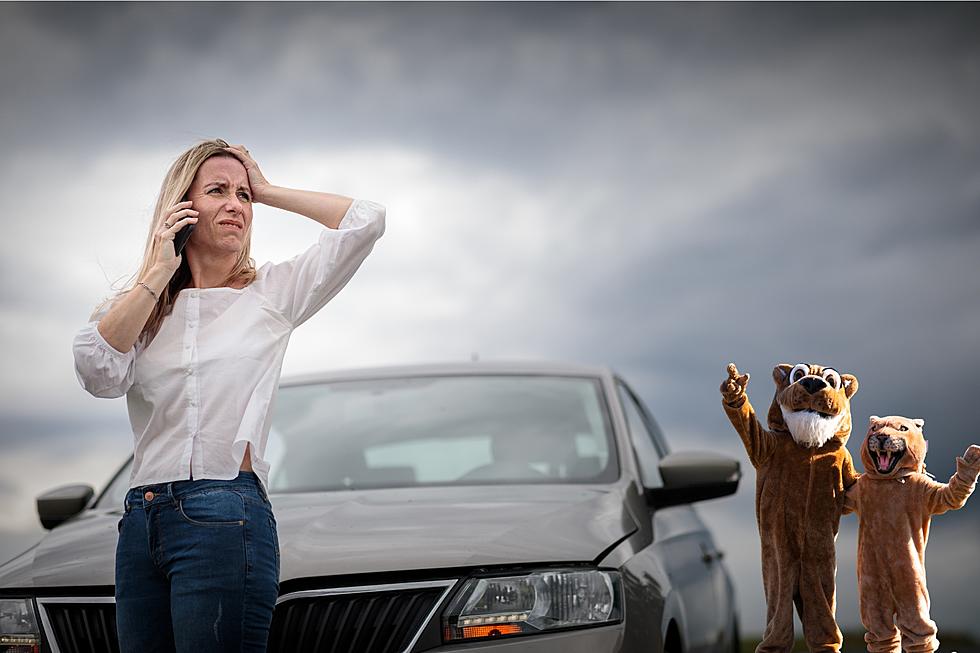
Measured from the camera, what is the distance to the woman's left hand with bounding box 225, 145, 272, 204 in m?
2.59

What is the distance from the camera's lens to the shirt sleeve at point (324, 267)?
99.6 inches

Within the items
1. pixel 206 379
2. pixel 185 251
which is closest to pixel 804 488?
pixel 206 379

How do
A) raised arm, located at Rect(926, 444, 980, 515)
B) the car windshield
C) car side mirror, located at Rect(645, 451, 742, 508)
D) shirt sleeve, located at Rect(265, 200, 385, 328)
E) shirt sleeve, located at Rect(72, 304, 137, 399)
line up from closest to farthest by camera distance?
raised arm, located at Rect(926, 444, 980, 515) < shirt sleeve, located at Rect(72, 304, 137, 399) < shirt sleeve, located at Rect(265, 200, 385, 328) < car side mirror, located at Rect(645, 451, 742, 508) < the car windshield

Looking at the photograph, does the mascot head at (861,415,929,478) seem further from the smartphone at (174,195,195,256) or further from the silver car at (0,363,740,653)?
the smartphone at (174,195,195,256)

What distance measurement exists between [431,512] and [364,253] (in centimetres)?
85

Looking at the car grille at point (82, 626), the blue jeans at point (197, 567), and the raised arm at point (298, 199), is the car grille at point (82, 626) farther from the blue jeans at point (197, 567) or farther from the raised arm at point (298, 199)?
the raised arm at point (298, 199)

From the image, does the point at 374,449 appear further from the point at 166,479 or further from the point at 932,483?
the point at 932,483

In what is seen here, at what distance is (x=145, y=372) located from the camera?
2.39m

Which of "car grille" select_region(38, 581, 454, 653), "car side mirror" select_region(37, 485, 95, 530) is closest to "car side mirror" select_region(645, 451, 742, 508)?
"car grille" select_region(38, 581, 454, 653)

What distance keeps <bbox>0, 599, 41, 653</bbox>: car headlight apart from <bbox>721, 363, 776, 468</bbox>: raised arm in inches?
72.8

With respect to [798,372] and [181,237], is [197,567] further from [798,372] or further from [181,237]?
[798,372]

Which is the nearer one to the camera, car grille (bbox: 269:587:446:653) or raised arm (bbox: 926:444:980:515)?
raised arm (bbox: 926:444:980:515)

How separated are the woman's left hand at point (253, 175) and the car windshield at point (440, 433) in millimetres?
1386

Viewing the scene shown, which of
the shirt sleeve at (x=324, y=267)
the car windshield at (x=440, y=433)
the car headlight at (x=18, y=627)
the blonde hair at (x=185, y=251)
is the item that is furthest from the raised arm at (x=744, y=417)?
the car headlight at (x=18, y=627)
